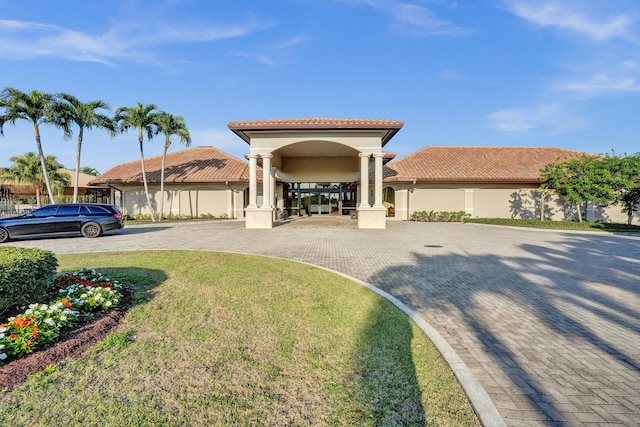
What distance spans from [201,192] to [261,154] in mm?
11176

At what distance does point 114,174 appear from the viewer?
2911cm

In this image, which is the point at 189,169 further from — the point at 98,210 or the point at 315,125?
the point at 315,125

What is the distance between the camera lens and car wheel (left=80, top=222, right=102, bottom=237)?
14498mm

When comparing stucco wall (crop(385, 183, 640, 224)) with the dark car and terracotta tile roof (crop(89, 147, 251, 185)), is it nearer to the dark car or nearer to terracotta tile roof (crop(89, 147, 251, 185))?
terracotta tile roof (crop(89, 147, 251, 185))

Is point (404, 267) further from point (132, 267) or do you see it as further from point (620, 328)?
point (132, 267)

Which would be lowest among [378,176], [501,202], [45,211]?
[45,211]

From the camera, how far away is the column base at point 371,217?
18297 millimetres

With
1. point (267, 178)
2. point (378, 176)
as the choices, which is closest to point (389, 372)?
point (378, 176)

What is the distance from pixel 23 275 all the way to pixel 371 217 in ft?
51.6

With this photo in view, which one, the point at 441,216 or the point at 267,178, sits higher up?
the point at 267,178

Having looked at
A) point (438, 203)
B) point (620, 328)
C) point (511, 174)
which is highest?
point (511, 174)

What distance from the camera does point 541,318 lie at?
503 cm

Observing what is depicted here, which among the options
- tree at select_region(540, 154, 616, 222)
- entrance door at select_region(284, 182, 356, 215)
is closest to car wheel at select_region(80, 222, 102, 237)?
entrance door at select_region(284, 182, 356, 215)

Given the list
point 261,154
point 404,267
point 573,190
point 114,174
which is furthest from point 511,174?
point 114,174
